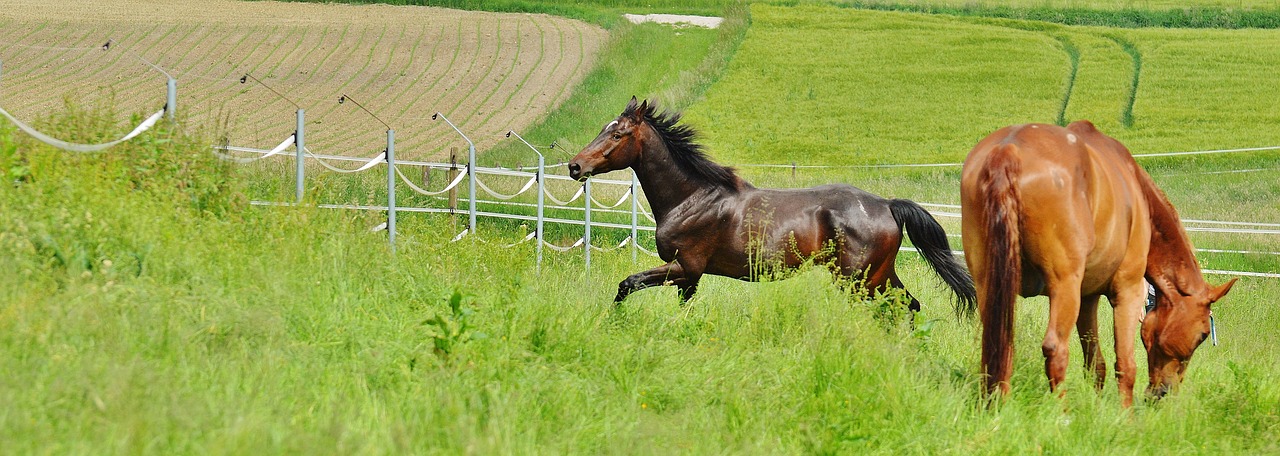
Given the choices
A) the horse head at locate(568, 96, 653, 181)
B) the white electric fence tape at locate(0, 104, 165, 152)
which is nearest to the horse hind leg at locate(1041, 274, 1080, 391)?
the horse head at locate(568, 96, 653, 181)

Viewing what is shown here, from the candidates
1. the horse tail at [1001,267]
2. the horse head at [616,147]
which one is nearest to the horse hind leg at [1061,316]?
the horse tail at [1001,267]

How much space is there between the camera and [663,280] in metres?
8.16

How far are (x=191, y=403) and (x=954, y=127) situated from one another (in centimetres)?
2932

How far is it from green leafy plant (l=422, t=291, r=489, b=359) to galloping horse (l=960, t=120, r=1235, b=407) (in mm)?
2339

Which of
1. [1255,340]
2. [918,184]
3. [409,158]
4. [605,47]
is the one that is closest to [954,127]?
[918,184]

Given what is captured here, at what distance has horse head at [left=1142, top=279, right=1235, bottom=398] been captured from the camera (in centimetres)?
595

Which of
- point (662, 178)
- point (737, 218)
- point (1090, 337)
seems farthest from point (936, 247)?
point (1090, 337)

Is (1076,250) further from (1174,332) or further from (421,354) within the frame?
(421,354)

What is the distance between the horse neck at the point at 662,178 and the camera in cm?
867

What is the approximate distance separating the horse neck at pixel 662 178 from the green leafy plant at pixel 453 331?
375 cm

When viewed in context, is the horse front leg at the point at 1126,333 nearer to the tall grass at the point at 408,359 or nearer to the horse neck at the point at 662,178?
the tall grass at the point at 408,359

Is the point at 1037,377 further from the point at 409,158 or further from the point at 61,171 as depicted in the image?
the point at 409,158

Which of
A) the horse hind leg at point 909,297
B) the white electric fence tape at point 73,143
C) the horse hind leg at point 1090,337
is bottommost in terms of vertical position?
the horse hind leg at point 909,297

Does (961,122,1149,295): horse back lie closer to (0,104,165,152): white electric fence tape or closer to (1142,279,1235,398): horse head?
(1142,279,1235,398): horse head
